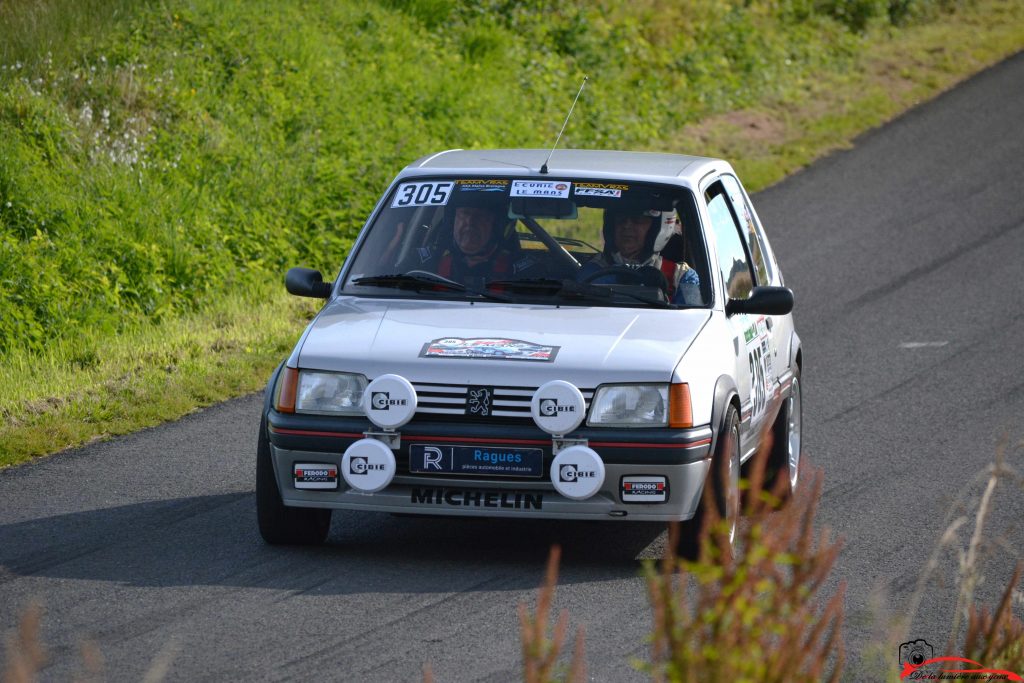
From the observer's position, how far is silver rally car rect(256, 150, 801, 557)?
6.32 m

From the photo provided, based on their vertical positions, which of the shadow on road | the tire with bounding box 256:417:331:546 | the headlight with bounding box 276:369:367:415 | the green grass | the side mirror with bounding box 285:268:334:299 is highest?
the side mirror with bounding box 285:268:334:299

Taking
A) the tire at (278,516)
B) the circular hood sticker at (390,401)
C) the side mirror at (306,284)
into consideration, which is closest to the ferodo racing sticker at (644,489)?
the circular hood sticker at (390,401)

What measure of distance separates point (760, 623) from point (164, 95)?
12.7 m

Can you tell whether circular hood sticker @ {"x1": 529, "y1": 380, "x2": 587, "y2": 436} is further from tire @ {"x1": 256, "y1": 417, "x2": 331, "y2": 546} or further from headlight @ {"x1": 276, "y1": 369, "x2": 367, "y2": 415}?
tire @ {"x1": 256, "y1": 417, "x2": 331, "y2": 546}

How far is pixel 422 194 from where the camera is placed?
7789 mm

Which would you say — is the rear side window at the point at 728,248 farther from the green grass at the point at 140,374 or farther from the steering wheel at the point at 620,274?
the green grass at the point at 140,374

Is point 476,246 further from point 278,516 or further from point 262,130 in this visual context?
point 262,130

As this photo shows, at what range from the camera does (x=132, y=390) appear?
32.8 ft

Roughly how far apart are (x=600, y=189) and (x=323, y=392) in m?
1.86

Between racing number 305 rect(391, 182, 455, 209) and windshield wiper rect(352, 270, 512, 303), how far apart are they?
0.43m

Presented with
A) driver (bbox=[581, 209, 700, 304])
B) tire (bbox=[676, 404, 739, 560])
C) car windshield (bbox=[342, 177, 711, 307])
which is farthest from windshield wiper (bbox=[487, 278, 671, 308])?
tire (bbox=[676, 404, 739, 560])

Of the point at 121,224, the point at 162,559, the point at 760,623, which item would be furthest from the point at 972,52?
the point at 760,623

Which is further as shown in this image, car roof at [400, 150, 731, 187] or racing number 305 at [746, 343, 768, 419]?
car roof at [400, 150, 731, 187]

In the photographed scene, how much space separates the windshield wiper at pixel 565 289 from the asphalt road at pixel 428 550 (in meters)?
1.09
